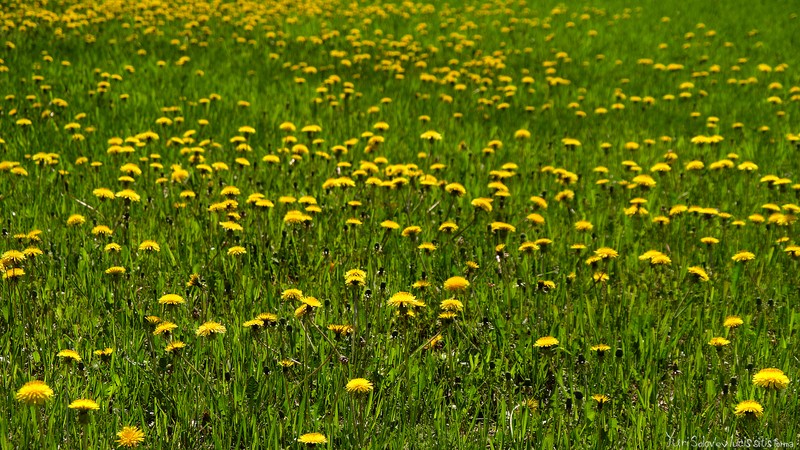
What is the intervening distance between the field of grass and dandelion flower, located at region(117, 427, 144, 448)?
0.01 meters

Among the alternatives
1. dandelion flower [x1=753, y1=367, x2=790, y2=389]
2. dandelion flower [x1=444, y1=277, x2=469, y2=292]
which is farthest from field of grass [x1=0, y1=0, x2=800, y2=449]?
dandelion flower [x1=444, y1=277, x2=469, y2=292]

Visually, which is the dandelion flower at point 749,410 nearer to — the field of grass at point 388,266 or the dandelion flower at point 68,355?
the field of grass at point 388,266

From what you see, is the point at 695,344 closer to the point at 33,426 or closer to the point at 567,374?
the point at 567,374

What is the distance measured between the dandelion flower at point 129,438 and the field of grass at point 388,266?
13mm

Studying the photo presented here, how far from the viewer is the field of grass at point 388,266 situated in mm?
2340

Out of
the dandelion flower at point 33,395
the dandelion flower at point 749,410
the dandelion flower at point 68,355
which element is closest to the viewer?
the dandelion flower at point 33,395

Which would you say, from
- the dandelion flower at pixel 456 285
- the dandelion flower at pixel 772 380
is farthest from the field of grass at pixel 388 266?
the dandelion flower at pixel 456 285

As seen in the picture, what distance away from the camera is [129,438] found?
2.00m

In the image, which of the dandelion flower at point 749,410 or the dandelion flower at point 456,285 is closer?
the dandelion flower at point 749,410

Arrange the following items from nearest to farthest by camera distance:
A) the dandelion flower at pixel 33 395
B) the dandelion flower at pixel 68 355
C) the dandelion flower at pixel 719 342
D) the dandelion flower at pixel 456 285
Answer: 1. the dandelion flower at pixel 33 395
2. the dandelion flower at pixel 68 355
3. the dandelion flower at pixel 719 342
4. the dandelion flower at pixel 456 285

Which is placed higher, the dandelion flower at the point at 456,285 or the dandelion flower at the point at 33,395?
the dandelion flower at the point at 33,395

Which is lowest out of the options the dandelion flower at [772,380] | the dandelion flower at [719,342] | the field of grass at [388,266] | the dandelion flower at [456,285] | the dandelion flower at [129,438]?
the field of grass at [388,266]

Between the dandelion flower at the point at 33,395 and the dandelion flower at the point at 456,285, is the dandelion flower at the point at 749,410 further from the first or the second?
the dandelion flower at the point at 33,395

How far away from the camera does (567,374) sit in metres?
2.72
